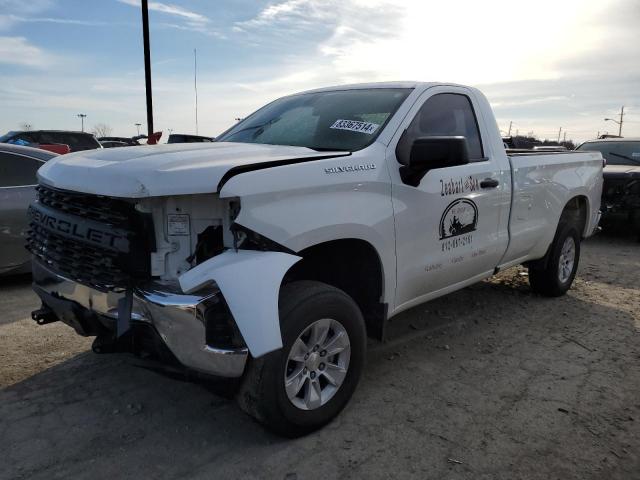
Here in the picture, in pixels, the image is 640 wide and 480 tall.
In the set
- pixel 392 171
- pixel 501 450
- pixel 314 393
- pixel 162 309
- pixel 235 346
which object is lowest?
pixel 501 450

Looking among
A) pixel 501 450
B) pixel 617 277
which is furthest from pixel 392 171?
pixel 617 277

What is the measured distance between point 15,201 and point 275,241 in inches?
161

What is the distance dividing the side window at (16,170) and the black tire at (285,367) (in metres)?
4.16

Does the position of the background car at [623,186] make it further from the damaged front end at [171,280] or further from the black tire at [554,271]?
the damaged front end at [171,280]

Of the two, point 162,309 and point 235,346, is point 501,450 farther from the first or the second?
point 162,309

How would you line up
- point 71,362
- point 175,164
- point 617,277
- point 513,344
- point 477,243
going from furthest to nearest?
point 617,277 < point 513,344 < point 477,243 < point 71,362 < point 175,164

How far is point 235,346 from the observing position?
261 centimetres

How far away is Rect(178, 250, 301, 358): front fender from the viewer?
2469 millimetres

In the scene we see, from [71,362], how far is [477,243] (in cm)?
314

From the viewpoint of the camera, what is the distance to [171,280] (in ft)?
8.88

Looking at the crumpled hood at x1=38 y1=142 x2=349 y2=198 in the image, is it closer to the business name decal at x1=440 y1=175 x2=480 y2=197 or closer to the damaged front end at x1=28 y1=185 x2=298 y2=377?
the damaged front end at x1=28 y1=185 x2=298 y2=377

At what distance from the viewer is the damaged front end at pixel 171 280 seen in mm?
Result: 2518

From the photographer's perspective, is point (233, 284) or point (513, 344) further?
point (513, 344)

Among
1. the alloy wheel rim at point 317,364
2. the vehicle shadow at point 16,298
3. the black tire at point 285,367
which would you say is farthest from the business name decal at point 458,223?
the vehicle shadow at point 16,298
